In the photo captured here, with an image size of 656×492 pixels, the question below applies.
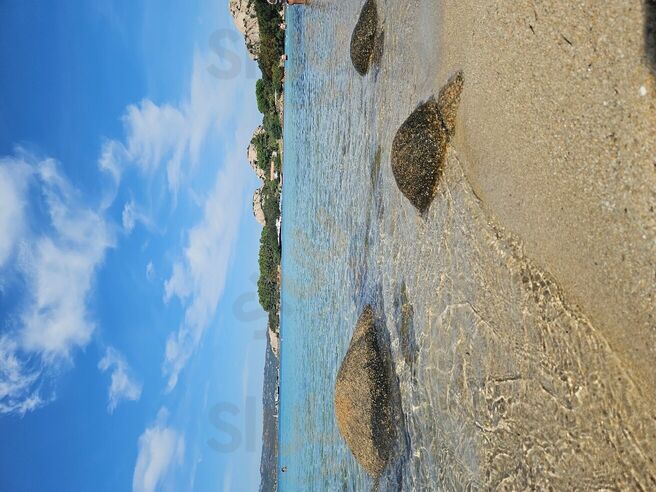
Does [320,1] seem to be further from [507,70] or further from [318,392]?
[507,70]

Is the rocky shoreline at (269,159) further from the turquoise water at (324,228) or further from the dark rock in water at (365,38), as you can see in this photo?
the dark rock in water at (365,38)

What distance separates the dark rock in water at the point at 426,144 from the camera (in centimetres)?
813

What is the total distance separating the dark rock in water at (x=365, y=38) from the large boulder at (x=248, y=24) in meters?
25.5

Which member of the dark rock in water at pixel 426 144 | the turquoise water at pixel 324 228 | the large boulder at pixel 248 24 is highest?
the large boulder at pixel 248 24

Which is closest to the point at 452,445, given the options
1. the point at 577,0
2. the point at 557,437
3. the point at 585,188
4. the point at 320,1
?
the point at 557,437

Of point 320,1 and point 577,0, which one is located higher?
point 320,1

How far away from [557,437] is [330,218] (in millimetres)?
11535

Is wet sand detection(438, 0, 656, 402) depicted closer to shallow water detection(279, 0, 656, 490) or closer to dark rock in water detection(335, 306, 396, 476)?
shallow water detection(279, 0, 656, 490)

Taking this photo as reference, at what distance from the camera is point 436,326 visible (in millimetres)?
8398

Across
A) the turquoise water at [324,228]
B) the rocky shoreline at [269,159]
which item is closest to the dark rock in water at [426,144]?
the turquoise water at [324,228]

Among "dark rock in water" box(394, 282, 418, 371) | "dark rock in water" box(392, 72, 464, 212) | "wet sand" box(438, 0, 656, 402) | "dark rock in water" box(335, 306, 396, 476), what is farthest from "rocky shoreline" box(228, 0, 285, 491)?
"wet sand" box(438, 0, 656, 402)

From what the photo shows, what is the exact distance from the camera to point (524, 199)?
605 cm

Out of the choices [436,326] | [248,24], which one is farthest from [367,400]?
[248,24]

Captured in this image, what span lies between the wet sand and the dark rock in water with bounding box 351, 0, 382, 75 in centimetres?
679
